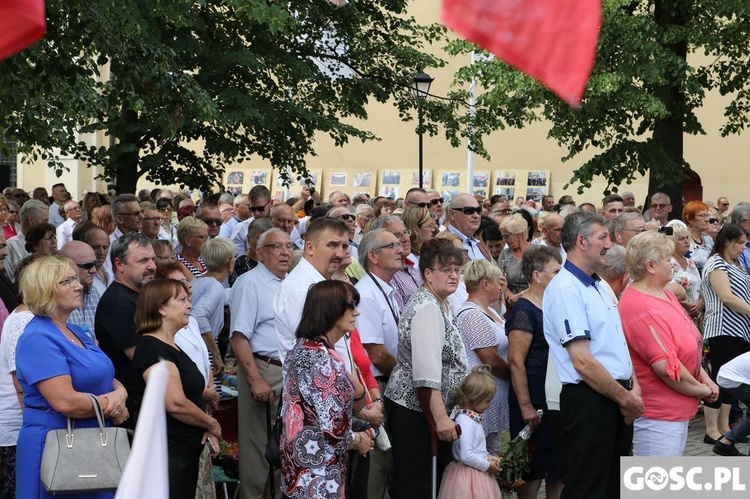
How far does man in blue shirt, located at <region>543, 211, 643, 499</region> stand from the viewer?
666 cm

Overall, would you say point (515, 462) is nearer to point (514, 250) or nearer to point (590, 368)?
point (590, 368)

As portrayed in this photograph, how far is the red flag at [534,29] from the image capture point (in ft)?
8.55

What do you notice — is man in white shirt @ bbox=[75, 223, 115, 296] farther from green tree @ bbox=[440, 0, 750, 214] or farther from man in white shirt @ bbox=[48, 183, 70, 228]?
green tree @ bbox=[440, 0, 750, 214]

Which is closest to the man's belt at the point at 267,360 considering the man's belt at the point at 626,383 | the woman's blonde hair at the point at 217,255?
the woman's blonde hair at the point at 217,255

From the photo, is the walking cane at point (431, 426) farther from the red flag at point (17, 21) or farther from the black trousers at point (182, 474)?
the red flag at point (17, 21)

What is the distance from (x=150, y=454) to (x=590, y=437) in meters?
5.07

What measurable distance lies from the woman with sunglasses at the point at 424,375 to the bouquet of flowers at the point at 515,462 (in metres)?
0.54

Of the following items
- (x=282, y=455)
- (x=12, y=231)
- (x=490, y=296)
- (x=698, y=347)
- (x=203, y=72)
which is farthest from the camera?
(x=203, y=72)

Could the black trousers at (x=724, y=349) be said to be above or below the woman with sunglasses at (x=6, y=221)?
below

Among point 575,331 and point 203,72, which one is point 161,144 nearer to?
point 203,72

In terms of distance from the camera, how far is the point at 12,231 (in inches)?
514

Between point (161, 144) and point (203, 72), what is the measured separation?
6.49ft

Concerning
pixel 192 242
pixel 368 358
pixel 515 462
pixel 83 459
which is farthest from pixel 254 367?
pixel 192 242

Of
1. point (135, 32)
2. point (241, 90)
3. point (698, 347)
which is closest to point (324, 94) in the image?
point (241, 90)
